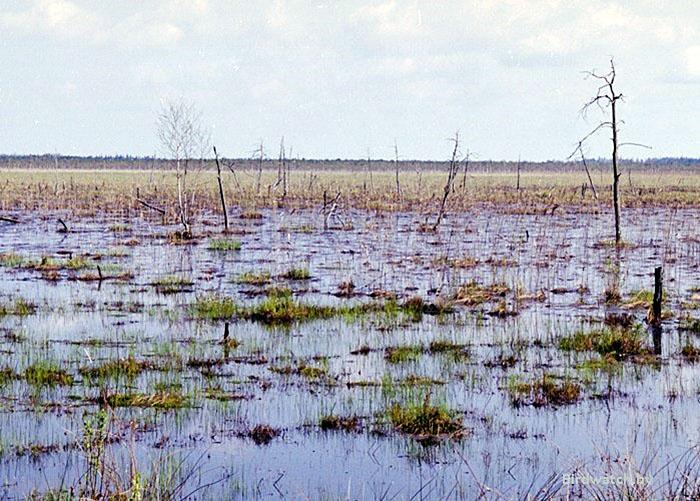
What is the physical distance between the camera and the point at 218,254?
26.9 meters

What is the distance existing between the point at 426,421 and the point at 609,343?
4907 mm

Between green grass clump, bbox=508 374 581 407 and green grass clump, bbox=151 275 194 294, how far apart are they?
9689mm

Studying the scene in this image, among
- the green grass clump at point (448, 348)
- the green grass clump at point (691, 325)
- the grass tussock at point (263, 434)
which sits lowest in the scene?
the grass tussock at point (263, 434)

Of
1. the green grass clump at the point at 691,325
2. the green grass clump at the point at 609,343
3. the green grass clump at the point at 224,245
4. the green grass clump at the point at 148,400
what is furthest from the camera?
the green grass clump at the point at 224,245

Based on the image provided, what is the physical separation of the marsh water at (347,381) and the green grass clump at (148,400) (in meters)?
0.13

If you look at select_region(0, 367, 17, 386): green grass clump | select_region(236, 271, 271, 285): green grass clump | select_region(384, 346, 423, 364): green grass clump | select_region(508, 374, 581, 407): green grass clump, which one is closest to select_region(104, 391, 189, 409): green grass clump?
select_region(0, 367, 17, 386): green grass clump

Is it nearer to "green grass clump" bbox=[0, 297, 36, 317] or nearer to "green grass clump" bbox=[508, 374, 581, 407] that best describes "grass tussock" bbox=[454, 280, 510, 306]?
"green grass clump" bbox=[508, 374, 581, 407]

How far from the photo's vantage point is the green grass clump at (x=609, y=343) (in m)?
13.6

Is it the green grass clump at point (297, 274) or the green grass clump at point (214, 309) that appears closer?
the green grass clump at point (214, 309)

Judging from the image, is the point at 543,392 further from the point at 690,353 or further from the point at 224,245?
the point at 224,245

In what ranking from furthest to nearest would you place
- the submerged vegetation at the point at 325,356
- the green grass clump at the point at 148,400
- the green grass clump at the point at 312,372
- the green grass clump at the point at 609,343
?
the green grass clump at the point at 609,343, the green grass clump at the point at 312,372, the green grass clump at the point at 148,400, the submerged vegetation at the point at 325,356

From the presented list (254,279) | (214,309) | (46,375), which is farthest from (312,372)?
(254,279)

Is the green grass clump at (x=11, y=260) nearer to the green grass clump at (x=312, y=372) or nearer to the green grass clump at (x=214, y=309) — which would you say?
the green grass clump at (x=214, y=309)

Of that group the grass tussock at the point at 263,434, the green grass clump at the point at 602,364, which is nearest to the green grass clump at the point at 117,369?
the grass tussock at the point at 263,434
